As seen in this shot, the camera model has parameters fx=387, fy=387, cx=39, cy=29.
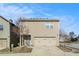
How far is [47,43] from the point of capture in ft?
38.8

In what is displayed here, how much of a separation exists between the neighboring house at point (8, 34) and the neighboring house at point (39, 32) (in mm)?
185

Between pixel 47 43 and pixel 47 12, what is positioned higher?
pixel 47 12

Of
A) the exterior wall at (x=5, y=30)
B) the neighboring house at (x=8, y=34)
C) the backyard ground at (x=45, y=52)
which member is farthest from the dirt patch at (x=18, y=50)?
the exterior wall at (x=5, y=30)

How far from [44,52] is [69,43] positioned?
2.65ft

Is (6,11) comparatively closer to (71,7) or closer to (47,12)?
(47,12)

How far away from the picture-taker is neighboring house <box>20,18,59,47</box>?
11.6 m

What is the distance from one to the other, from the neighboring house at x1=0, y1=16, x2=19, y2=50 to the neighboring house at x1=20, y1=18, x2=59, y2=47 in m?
0.18

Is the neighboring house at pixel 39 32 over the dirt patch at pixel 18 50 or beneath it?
over

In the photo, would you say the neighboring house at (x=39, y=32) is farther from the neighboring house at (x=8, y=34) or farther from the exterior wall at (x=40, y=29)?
the neighboring house at (x=8, y=34)

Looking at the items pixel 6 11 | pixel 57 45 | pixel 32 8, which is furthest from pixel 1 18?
pixel 57 45

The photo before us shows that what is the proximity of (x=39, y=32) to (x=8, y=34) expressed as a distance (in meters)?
0.94

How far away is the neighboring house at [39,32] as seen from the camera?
11.6 metres

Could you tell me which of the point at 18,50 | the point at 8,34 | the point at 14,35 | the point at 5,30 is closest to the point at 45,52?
the point at 18,50

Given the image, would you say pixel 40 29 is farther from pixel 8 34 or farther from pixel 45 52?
pixel 8 34
